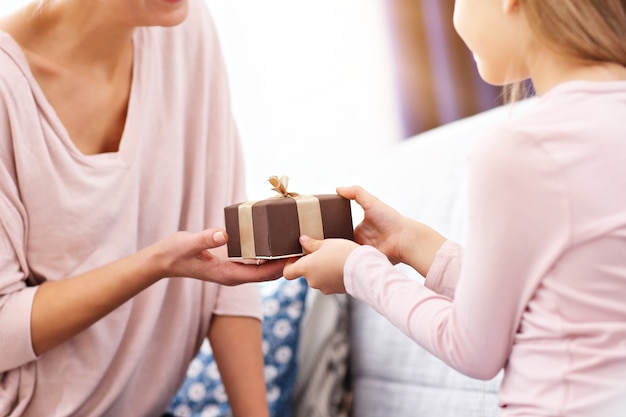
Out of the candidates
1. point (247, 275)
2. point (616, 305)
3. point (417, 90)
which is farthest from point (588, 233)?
point (417, 90)

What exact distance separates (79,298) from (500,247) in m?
0.73

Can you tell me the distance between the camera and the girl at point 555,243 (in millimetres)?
813

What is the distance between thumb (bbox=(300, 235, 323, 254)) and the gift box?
0.01 metres

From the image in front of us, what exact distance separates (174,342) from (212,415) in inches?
11.7

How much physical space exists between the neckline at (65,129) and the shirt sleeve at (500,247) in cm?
72

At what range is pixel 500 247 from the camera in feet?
2.69

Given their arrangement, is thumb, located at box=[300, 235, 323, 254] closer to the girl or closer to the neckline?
the girl

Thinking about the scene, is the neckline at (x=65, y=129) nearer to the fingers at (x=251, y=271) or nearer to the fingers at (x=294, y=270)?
the fingers at (x=251, y=271)

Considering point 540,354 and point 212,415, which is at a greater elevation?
point 540,354

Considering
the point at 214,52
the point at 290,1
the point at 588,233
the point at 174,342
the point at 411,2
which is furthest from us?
the point at 290,1

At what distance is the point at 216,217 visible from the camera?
60.3 inches

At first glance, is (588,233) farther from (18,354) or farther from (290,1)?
(290,1)

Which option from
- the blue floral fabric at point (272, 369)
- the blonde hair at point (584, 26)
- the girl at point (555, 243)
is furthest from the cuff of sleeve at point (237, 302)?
the blonde hair at point (584, 26)

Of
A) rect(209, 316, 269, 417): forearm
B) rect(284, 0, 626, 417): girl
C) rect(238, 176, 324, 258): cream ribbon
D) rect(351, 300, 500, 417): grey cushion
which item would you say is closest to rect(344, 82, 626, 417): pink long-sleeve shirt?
rect(284, 0, 626, 417): girl
